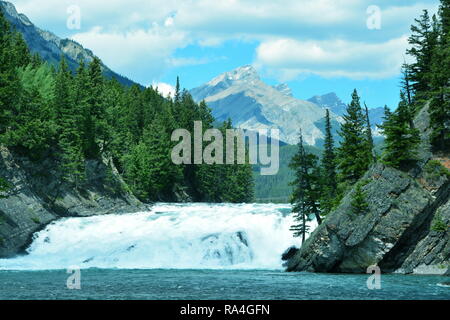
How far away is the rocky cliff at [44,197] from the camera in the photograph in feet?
172

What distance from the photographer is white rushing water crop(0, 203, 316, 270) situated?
163 ft

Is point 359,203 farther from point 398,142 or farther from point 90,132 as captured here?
point 90,132

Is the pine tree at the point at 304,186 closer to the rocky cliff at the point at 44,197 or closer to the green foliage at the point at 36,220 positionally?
the green foliage at the point at 36,220

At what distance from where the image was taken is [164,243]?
5272cm

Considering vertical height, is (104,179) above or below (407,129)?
below

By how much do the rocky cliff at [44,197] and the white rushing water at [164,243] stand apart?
5.92 feet

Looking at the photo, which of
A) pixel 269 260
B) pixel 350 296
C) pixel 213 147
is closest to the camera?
pixel 350 296

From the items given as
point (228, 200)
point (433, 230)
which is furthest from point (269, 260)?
point (228, 200)

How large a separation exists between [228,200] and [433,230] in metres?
76.3

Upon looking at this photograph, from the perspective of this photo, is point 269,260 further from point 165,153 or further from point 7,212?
point 165,153

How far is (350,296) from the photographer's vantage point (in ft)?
97.3

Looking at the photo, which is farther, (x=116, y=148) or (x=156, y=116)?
(x=156, y=116)

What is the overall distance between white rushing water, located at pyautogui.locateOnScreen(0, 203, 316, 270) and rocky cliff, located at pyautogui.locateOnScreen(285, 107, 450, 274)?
809cm

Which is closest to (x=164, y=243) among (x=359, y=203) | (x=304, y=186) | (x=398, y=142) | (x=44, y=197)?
(x=304, y=186)
